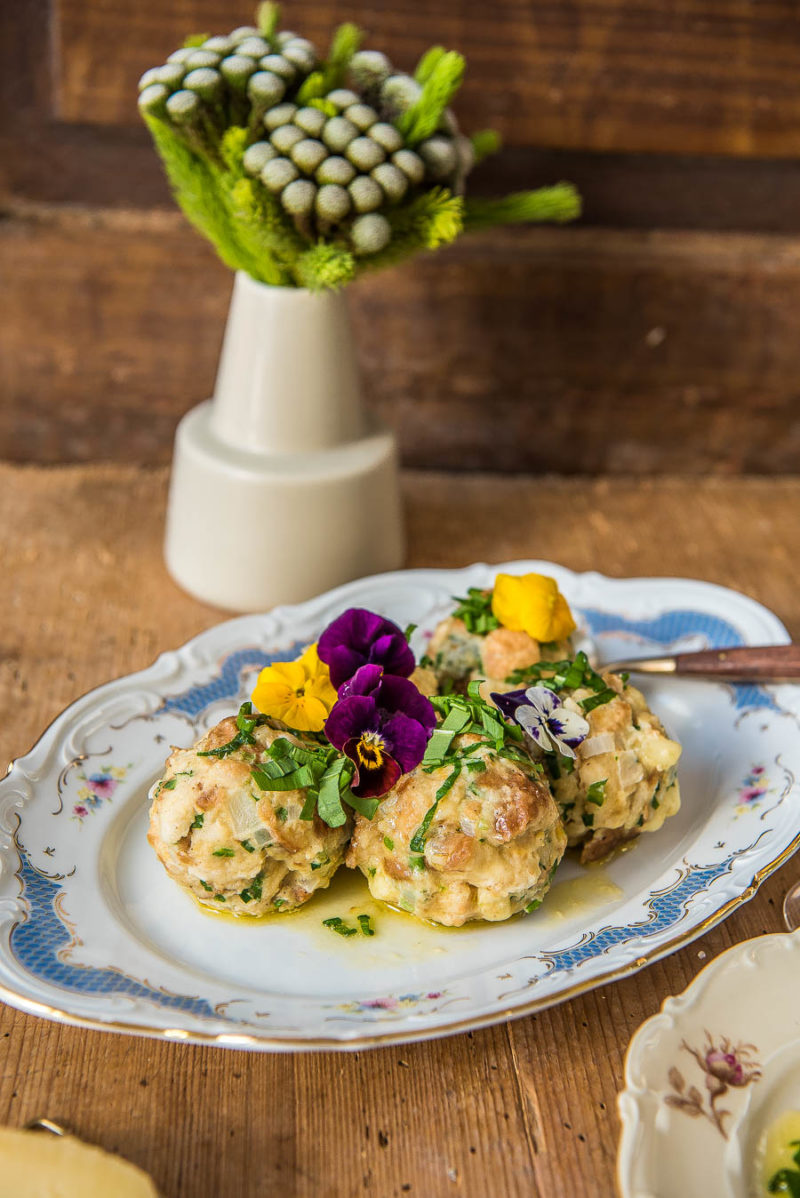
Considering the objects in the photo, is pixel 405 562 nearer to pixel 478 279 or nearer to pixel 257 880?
pixel 478 279

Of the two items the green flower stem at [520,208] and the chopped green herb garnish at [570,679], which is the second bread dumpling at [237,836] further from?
the green flower stem at [520,208]

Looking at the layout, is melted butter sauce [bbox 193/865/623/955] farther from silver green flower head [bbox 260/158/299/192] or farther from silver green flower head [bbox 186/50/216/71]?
silver green flower head [bbox 186/50/216/71]

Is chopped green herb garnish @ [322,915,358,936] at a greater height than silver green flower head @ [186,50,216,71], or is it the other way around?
silver green flower head @ [186,50,216,71]

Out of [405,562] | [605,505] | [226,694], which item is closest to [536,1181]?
[226,694]

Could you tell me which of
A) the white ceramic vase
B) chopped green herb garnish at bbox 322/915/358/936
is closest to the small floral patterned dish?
chopped green herb garnish at bbox 322/915/358/936

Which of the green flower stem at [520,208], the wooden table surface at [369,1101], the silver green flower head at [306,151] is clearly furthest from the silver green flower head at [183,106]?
the wooden table surface at [369,1101]

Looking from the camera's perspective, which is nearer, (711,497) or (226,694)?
(226,694)
